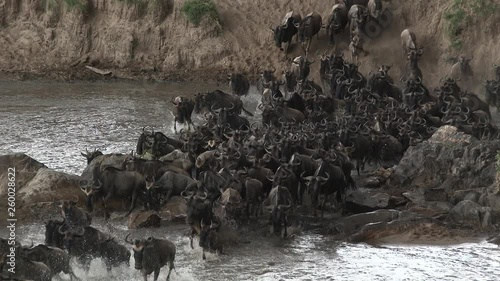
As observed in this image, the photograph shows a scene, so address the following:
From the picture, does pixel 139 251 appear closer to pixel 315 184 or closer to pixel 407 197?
pixel 315 184

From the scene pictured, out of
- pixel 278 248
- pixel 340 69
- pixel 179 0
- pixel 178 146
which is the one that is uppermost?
pixel 179 0

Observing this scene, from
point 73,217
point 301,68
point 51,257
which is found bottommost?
point 51,257

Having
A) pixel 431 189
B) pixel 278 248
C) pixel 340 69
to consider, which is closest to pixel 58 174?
pixel 278 248

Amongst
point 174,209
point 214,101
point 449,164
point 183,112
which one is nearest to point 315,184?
point 174,209

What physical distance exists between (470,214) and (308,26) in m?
13.0

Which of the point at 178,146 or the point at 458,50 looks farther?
the point at 458,50

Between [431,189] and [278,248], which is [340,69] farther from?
[278,248]

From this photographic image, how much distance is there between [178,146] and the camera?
2234cm

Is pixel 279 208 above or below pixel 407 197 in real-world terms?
below

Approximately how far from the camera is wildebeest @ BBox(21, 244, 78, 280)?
15.1 metres

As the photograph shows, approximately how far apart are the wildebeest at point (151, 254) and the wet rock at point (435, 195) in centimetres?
614

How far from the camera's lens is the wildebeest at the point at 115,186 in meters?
18.5

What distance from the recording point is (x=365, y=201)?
19.8 meters

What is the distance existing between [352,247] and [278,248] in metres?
1.25
